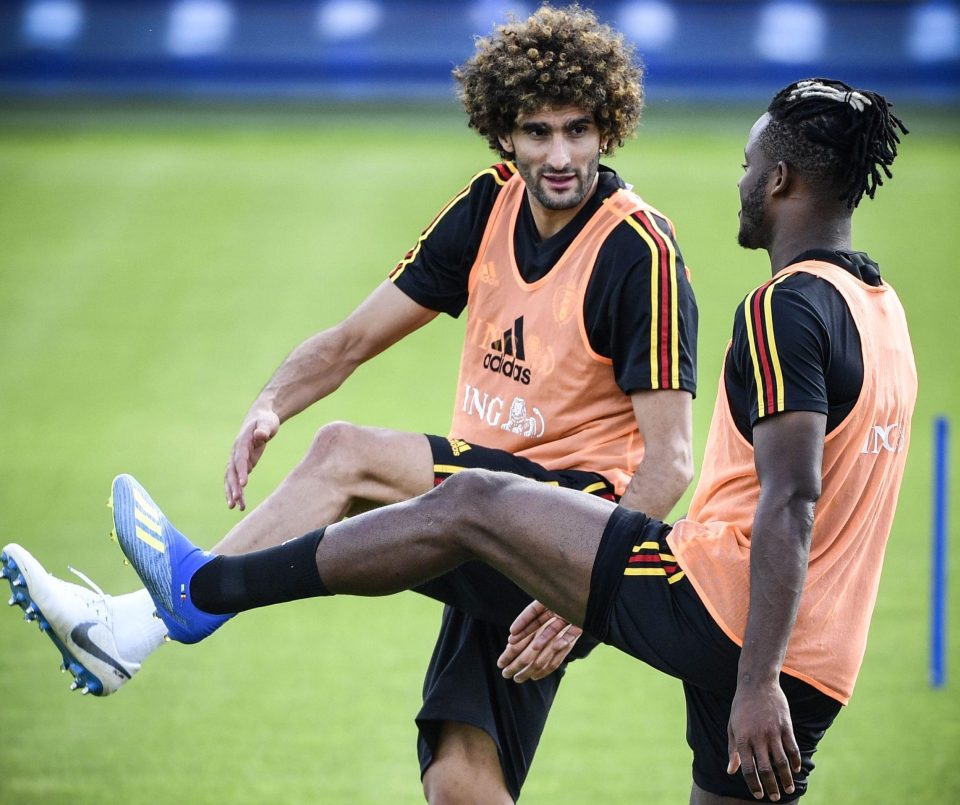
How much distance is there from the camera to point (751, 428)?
11.0 ft

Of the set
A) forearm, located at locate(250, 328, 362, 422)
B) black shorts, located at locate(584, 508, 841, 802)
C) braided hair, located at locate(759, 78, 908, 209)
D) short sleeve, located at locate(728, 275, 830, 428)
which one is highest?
braided hair, located at locate(759, 78, 908, 209)

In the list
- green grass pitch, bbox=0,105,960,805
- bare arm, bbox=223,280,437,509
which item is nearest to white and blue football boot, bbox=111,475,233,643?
bare arm, bbox=223,280,437,509

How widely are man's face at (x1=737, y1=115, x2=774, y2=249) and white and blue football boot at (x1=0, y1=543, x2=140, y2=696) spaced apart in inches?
75.5

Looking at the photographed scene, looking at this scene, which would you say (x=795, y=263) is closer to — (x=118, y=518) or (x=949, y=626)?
(x=118, y=518)

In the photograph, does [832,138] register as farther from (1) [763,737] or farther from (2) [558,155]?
(1) [763,737]

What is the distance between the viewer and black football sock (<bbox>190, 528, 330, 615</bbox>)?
3422 mm

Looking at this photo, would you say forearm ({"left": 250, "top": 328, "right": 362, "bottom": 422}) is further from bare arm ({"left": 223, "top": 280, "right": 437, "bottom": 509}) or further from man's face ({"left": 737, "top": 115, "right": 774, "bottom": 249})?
man's face ({"left": 737, "top": 115, "right": 774, "bottom": 249})

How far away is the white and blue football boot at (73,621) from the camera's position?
377cm

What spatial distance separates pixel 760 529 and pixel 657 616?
13.7 inches

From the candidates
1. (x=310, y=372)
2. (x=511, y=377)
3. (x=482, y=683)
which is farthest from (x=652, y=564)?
(x=310, y=372)

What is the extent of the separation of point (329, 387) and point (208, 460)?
556cm

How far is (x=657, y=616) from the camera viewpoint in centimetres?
331

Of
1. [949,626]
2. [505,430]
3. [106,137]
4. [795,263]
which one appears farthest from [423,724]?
[106,137]

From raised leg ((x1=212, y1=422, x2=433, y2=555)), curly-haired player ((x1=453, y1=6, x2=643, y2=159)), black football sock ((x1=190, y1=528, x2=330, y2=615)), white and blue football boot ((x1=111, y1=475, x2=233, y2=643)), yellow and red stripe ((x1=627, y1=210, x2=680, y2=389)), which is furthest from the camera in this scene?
curly-haired player ((x1=453, y1=6, x2=643, y2=159))
